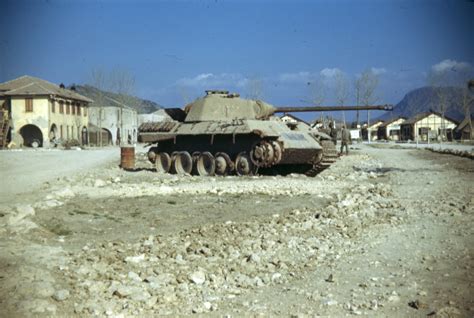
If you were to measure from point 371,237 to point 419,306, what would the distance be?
271cm

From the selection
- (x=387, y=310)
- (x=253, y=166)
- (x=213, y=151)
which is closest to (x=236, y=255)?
(x=387, y=310)

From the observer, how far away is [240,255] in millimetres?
6496

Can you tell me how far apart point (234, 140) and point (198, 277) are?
41.6ft

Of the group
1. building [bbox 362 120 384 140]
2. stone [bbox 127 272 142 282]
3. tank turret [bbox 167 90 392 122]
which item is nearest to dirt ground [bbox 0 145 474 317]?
stone [bbox 127 272 142 282]

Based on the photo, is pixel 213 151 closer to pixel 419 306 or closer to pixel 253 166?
pixel 253 166

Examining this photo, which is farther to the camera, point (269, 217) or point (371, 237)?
point (269, 217)

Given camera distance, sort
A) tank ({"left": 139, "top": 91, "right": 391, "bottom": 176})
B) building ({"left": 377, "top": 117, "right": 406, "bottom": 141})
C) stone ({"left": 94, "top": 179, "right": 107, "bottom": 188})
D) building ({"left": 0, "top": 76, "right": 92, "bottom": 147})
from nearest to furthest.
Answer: stone ({"left": 94, "top": 179, "right": 107, "bottom": 188}), tank ({"left": 139, "top": 91, "right": 391, "bottom": 176}), building ({"left": 0, "top": 76, "right": 92, "bottom": 147}), building ({"left": 377, "top": 117, "right": 406, "bottom": 141})

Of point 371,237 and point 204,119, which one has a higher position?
point 204,119

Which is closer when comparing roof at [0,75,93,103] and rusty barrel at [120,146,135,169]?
rusty barrel at [120,146,135,169]

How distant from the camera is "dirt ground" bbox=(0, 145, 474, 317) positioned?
479cm

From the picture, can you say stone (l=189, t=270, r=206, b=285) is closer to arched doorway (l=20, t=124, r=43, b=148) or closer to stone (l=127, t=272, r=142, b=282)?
stone (l=127, t=272, r=142, b=282)

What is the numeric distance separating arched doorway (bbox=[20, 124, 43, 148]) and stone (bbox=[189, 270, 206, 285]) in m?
48.0

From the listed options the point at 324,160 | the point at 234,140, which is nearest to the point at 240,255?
the point at 234,140

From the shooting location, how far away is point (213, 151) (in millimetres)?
19156
